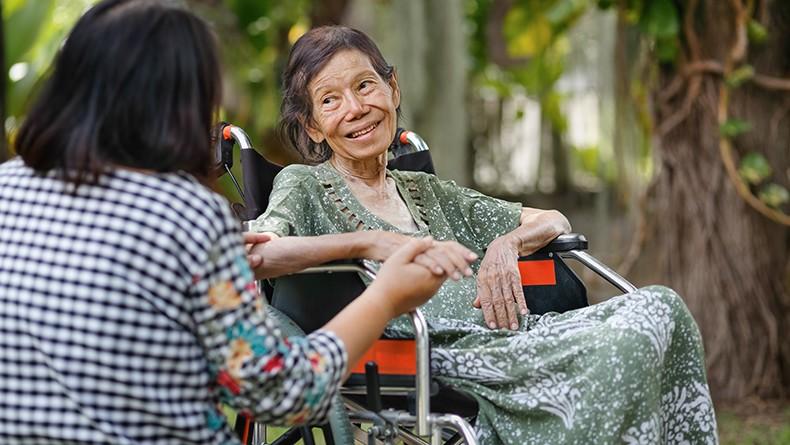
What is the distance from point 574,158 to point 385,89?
657cm

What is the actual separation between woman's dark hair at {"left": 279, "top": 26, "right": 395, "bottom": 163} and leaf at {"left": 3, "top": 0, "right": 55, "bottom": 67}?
369cm

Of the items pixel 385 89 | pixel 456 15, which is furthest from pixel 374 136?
pixel 456 15

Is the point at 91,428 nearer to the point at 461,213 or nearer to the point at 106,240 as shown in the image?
the point at 106,240

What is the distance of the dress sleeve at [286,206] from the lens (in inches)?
96.9

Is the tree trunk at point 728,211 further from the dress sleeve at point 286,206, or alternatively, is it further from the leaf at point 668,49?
the dress sleeve at point 286,206

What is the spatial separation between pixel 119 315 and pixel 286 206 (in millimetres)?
1014

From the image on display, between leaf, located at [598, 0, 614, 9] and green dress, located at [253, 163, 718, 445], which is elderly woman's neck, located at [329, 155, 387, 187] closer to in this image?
green dress, located at [253, 163, 718, 445]

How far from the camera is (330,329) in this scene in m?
1.79

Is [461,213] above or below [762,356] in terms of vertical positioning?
above

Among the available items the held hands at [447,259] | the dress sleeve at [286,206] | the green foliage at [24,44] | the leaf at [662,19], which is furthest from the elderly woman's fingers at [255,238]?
the green foliage at [24,44]

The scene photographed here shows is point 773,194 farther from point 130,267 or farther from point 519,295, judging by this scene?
point 130,267

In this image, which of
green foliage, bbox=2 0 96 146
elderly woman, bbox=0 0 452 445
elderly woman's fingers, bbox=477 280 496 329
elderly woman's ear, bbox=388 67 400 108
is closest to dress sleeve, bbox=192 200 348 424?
elderly woman, bbox=0 0 452 445

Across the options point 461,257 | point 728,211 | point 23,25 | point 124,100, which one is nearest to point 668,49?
point 728,211

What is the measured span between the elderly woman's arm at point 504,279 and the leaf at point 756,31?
205 centimetres
